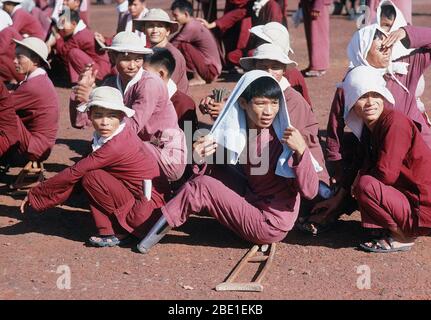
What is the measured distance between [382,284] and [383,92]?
1.13m

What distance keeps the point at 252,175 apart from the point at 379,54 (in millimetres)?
1401

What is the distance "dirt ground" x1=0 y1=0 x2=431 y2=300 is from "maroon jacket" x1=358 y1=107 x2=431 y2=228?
359 mm

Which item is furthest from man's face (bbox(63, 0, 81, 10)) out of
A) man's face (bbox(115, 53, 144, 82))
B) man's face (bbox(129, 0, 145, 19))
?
man's face (bbox(115, 53, 144, 82))

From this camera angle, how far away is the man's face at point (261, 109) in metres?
5.30

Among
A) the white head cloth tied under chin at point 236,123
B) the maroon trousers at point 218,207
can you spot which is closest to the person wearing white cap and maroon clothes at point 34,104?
the maroon trousers at point 218,207

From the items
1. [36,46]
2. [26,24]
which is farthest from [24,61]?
[26,24]

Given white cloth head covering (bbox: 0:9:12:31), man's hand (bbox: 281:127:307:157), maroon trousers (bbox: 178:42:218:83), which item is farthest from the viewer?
maroon trousers (bbox: 178:42:218:83)

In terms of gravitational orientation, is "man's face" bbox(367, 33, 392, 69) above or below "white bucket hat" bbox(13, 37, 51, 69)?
above

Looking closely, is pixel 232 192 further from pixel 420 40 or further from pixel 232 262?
pixel 420 40

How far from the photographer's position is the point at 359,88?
5.30m

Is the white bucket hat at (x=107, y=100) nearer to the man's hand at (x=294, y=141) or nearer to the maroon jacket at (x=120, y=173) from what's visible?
the maroon jacket at (x=120, y=173)

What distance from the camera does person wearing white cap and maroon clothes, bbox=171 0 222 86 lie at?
10.3 meters

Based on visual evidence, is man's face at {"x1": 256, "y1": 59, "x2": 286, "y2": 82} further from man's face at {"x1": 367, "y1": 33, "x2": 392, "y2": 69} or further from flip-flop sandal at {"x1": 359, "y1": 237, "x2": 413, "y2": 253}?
flip-flop sandal at {"x1": 359, "y1": 237, "x2": 413, "y2": 253}

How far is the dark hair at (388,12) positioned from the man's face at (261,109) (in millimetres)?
1858
